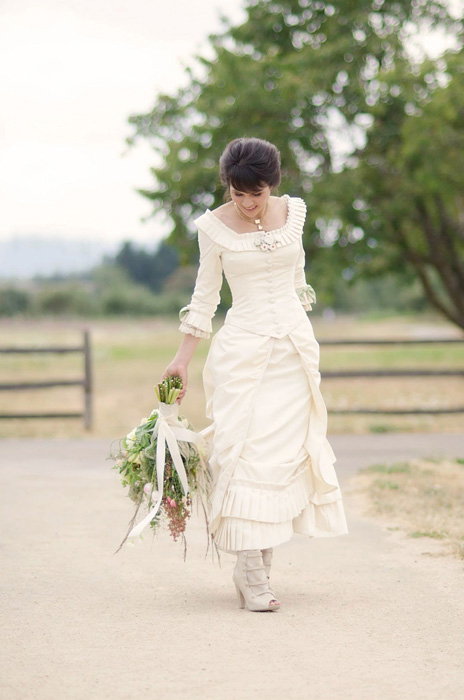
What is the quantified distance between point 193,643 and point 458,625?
45.9 inches

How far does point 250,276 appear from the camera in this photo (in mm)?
4734

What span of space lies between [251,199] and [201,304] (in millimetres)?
555

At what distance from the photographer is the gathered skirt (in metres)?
4.59

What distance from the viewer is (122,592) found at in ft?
16.4

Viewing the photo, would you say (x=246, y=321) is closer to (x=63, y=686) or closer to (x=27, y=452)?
(x=63, y=686)

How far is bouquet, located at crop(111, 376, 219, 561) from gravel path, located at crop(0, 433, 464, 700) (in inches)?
18.0

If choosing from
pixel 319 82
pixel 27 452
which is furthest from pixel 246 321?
pixel 319 82

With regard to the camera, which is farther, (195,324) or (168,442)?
(195,324)

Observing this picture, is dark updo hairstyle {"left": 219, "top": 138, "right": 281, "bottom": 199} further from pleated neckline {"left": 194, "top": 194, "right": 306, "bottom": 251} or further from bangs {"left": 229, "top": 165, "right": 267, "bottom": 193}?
pleated neckline {"left": 194, "top": 194, "right": 306, "bottom": 251}

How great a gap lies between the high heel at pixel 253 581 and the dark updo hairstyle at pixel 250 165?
1663mm

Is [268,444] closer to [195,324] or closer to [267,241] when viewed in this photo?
[195,324]

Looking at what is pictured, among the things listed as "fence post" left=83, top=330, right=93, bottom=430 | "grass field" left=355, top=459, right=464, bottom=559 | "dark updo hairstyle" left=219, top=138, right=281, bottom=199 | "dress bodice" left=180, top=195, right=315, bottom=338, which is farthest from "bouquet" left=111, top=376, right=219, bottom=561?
"fence post" left=83, top=330, right=93, bottom=430

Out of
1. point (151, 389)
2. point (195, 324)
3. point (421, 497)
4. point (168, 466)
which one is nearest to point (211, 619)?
point (168, 466)

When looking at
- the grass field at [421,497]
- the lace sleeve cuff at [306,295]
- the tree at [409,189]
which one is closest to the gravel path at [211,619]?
the grass field at [421,497]
